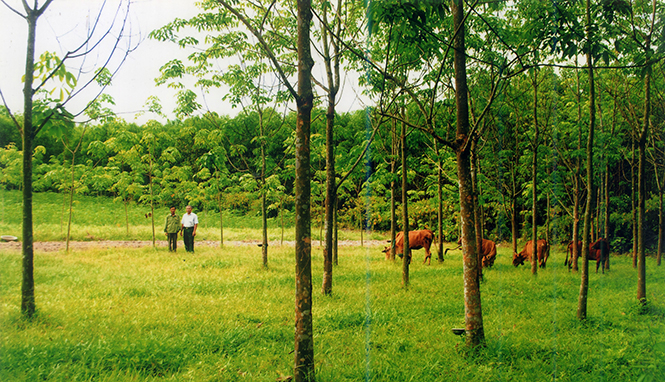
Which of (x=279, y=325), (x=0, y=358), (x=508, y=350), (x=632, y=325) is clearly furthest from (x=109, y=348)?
(x=632, y=325)

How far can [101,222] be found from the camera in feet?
69.6

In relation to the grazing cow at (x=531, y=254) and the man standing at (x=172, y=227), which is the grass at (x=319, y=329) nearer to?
the grazing cow at (x=531, y=254)

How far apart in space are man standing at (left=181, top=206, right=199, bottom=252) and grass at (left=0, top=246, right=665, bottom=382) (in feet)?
13.1

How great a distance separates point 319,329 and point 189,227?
10.1 m

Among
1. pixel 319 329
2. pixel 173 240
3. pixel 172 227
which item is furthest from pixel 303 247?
pixel 173 240

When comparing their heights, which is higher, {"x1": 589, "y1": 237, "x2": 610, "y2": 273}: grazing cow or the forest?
the forest

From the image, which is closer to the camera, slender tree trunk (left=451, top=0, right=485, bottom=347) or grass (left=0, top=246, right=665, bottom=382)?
grass (left=0, top=246, right=665, bottom=382)

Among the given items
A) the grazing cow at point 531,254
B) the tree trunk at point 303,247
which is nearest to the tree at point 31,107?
the tree trunk at point 303,247

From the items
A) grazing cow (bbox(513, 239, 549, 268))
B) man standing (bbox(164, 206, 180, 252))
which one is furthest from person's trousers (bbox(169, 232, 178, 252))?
grazing cow (bbox(513, 239, 549, 268))

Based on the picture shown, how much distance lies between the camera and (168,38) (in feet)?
27.7

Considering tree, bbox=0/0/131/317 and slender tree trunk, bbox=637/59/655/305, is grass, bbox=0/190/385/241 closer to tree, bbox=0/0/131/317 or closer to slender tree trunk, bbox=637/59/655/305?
tree, bbox=0/0/131/317

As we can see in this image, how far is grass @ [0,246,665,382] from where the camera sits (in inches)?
155

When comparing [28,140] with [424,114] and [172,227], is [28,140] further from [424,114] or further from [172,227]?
[172,227]

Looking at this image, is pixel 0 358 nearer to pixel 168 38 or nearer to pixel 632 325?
pixel 168 38
